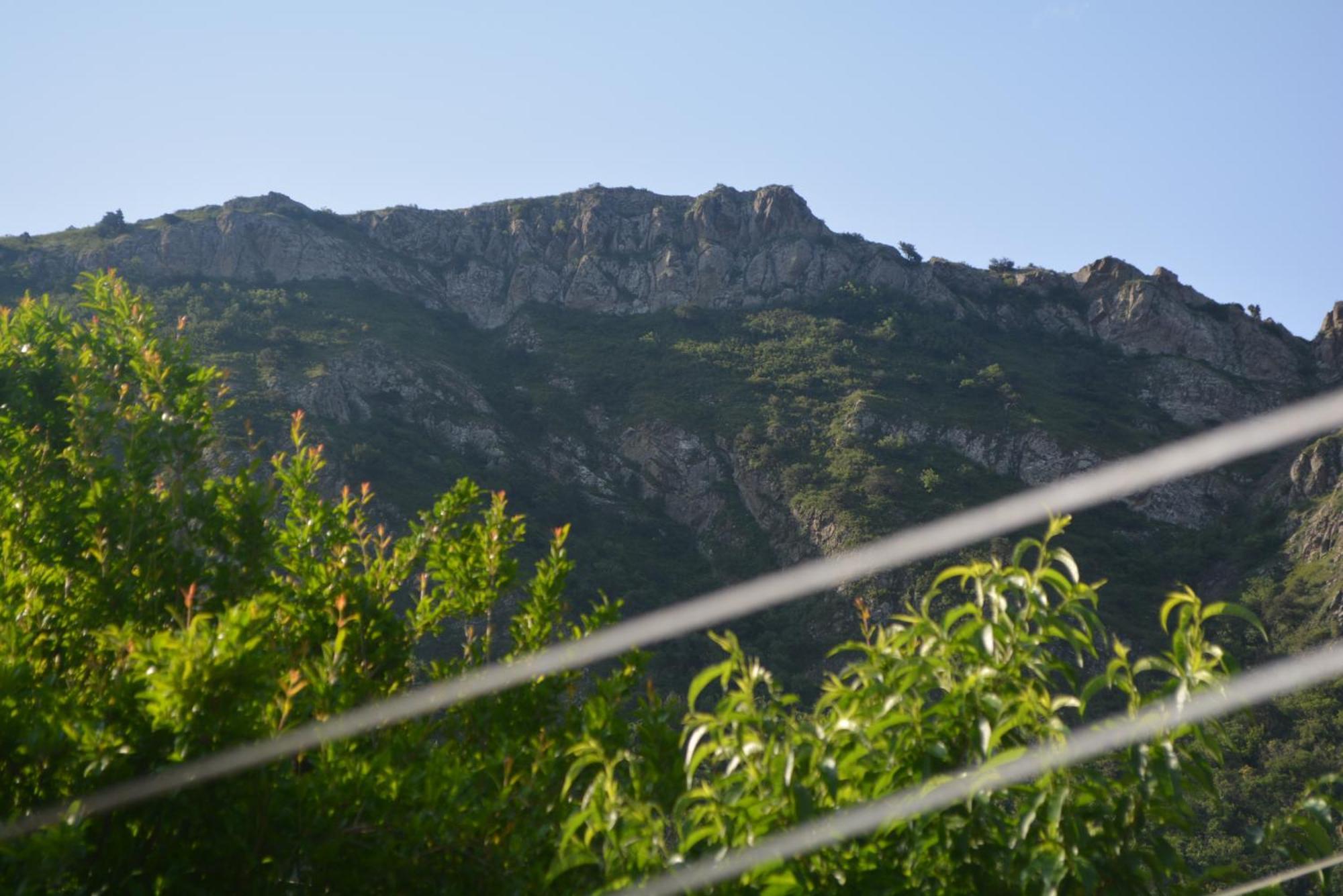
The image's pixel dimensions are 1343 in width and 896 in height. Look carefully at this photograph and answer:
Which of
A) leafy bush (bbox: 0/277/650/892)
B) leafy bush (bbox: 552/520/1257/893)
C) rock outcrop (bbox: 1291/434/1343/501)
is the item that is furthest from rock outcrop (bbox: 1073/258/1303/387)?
leafy bush (bbox: 552/520/1257/893)

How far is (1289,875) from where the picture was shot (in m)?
2.05

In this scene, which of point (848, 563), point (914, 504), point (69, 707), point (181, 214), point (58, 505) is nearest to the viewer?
point (69, 707)

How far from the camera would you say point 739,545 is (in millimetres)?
38375

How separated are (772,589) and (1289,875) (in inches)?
1427

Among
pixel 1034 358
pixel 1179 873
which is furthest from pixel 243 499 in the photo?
pixel 1034 358

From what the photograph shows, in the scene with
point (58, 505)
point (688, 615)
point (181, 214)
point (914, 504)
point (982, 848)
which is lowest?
point (688, 615)

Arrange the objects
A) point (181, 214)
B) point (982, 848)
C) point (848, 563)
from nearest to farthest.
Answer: point (982, 848) < point (848, 563) < point (181, 214)

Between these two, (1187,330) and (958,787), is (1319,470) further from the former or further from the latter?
(958,787)

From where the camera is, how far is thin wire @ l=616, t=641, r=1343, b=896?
2.14 meters

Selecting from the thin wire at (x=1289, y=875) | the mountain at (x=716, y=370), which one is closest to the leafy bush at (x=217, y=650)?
the thin wire at (x=1289, y=875)

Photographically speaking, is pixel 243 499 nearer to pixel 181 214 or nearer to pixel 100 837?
pixel 100 837

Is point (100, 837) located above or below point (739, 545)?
above

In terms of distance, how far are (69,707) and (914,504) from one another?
3539 cm

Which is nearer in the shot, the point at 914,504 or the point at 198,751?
the point at 198,751
